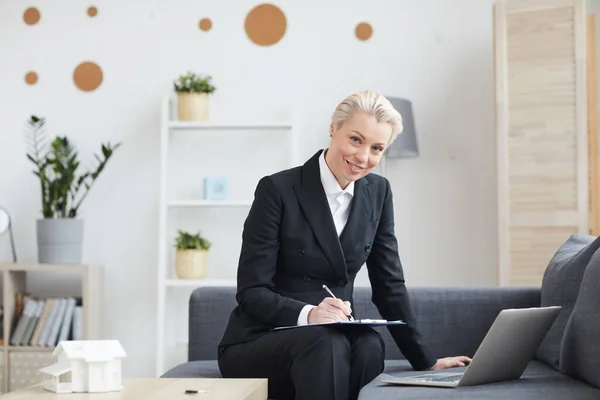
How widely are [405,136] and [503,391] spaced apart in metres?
2.51

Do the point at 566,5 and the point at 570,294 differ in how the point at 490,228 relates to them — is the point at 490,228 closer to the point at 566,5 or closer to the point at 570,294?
the point at 566,5

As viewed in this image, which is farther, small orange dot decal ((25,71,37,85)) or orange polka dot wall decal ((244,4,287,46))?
small orange dot decal ((25,71,37,85))

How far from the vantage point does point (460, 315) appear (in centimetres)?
296

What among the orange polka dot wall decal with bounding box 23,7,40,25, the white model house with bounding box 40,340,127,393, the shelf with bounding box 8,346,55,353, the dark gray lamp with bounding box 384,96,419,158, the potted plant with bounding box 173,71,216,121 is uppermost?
the orange polka dot wall decal with bounding box 23,7,40,25

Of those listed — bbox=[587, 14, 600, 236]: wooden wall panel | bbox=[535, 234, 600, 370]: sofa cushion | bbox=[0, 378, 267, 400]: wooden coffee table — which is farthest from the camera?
bbox=[587, 14, 600, 236]: wooden wall panel

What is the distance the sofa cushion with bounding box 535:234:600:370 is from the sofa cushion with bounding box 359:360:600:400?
0.25m

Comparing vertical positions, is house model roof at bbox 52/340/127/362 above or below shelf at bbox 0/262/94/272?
below

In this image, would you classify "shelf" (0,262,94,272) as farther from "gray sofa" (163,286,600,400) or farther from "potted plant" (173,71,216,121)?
"gray sofa" (163,286,600,400)

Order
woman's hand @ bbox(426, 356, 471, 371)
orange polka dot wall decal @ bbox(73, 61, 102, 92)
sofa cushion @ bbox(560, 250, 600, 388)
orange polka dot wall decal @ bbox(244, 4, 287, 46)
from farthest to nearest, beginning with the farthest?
orange polka dot wall decal @ bbox(73, 61, 102, 92), orange polka dot wall decal @ bbox(244, 4, 287, 46), woman's hand @ bbox(426, 356, 471, 371), sofa cushion @ bbox(560, 250, 600, 388)

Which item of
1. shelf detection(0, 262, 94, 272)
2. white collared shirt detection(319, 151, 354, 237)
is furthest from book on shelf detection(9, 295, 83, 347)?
white collared shirt detection(319, 151, 354, 237)

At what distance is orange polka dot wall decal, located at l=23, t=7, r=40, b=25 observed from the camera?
16.8ft

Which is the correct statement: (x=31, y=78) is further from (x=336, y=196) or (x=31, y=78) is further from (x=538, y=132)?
(x=336, y=196)

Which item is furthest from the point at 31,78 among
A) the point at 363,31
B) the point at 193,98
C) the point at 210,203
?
the point at 363,31

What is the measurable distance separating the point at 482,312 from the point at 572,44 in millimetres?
A: 1761
